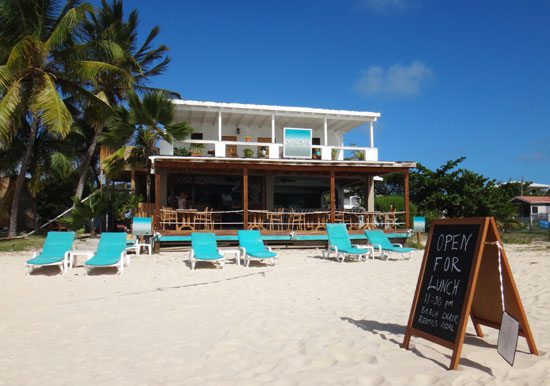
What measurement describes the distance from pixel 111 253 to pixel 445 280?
827 cm

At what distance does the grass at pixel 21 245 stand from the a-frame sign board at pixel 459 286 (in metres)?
14.3

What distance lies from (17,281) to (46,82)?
33.5 ft

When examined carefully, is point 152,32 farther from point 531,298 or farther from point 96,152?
point 531,298

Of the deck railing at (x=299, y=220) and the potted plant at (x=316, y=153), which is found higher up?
the potted plant at (x=316, y=153)

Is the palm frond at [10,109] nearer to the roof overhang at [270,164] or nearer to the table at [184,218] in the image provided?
the roof overhang at [270,164]

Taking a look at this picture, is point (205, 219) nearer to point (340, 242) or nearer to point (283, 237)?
point (283, 237)

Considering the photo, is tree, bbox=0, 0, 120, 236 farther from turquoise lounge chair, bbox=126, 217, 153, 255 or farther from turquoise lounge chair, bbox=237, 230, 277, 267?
turquoise lounge chair, bbox=237, 230, 277, 267

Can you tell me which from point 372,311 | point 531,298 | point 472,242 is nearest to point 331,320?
point 372,311

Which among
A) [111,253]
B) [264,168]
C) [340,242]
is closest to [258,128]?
[264,168]

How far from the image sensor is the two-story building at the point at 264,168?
14.0 meters

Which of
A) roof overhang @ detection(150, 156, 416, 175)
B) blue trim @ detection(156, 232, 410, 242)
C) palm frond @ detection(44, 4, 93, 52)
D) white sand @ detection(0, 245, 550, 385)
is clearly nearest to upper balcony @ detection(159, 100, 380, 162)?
roof overhang @ detection(150, 156, 416, 175)

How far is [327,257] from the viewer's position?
11586 mm

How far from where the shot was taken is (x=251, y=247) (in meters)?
10.7

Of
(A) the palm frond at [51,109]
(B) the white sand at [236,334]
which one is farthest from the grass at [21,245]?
(B) the white sand at [236,334]
